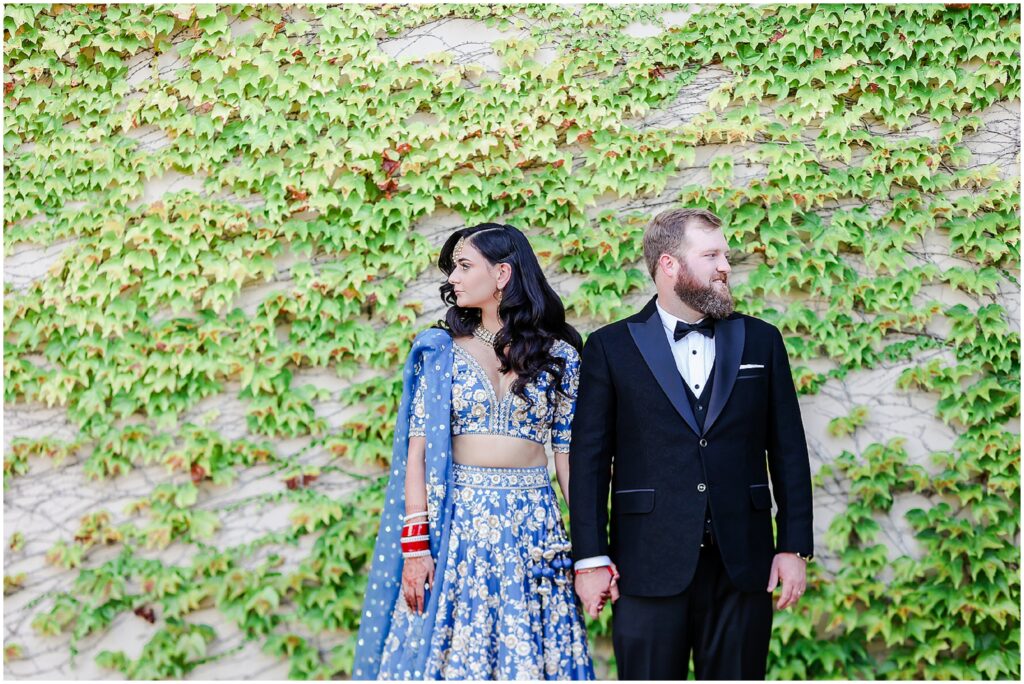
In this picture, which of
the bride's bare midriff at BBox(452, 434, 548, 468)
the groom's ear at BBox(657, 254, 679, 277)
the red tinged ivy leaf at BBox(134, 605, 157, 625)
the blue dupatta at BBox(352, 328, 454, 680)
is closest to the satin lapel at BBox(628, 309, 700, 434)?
the groom's ear at BBox(657, 254, 679, 277)

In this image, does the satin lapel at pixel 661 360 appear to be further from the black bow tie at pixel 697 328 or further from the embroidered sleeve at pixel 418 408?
the embroidered sleeve at pixel 418 408

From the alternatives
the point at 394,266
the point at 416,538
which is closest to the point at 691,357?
the point at 416,538

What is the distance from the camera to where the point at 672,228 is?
231cm

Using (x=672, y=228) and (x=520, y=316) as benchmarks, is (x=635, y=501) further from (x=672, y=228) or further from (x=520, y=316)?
(x=672, y=228)

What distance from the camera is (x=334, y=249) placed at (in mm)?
3420

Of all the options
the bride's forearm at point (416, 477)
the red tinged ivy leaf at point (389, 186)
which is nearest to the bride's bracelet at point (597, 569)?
the bride's forearm at point (416, 477)

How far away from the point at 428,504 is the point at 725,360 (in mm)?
937

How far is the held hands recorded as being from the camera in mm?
2150

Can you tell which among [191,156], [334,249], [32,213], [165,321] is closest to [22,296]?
[32,213]

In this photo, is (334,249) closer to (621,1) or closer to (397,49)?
(397,49)

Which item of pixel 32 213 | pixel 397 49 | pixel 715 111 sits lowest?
pixel 32 213

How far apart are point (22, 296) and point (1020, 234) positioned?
4132mm

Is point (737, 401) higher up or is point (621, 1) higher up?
point (621, 1)

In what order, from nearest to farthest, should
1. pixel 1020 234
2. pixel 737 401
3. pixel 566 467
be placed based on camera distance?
pixel 737 401, pixel 566 467, pixel 1020 234
